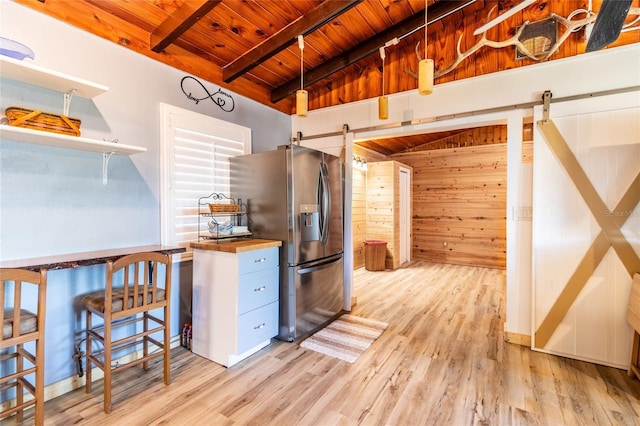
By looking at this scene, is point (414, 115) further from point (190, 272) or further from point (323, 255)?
point (190, 272)

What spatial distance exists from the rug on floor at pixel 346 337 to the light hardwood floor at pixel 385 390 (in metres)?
0.09

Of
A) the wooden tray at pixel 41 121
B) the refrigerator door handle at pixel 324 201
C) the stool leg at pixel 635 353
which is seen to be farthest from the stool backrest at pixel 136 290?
the stool leg at pixel 635 353

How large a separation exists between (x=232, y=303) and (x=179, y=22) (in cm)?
221

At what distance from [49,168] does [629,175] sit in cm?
425

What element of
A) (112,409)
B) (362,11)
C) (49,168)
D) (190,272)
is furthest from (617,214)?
(49,168)

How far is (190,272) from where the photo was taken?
110 inches

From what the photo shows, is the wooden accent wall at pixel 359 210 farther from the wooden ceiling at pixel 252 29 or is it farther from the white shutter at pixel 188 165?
the white shutter at pixel 188 165

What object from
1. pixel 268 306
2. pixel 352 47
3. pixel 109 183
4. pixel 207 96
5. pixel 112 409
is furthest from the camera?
pixel 352 47

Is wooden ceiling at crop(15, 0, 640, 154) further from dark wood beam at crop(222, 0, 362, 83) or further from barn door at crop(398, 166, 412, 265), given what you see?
barn door at crop(398, 166, 412, 265)

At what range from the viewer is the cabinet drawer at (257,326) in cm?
237

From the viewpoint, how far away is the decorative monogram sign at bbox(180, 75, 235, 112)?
2752 millimetres

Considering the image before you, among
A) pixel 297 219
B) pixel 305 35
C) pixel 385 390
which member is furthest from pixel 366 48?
pixel 385 390

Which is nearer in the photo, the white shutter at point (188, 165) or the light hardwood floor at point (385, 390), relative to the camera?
the light hardwood floor at point (385, 390)

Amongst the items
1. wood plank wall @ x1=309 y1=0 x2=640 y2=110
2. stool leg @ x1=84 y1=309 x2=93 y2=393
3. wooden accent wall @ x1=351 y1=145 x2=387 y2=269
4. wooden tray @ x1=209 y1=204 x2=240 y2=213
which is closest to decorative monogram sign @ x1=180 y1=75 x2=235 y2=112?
wooden tray @ x1=209 y1=204 x2=240 y2=213
